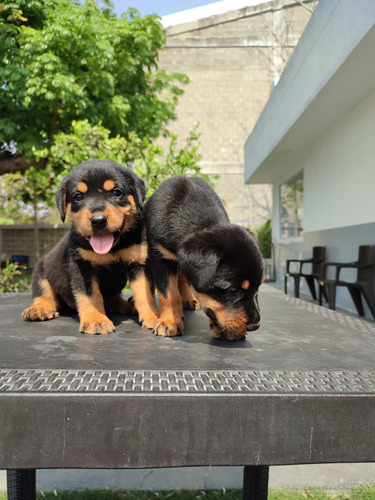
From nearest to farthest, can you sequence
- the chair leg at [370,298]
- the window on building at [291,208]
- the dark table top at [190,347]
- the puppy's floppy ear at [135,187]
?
the dark table top at [190,347] → the puppy's floppy ear at [135,187] → the chair leg at [370,298] → the window on building at [291,208]

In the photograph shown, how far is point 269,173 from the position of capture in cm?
1520

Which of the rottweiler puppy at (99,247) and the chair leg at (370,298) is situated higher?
the rottweiler puppy at (99,247)

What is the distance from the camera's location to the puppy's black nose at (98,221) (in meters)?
2.02

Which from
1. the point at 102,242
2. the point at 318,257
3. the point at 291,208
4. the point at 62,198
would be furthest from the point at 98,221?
the point at 291,208

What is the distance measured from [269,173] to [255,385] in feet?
47.3

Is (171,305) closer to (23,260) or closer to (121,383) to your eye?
(121,383)

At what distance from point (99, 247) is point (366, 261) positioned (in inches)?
232

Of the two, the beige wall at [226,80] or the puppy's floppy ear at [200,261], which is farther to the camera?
the beige wall at [226,80]

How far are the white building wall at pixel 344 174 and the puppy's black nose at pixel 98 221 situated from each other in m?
6.31

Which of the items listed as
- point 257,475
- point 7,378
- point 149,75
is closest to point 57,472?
point 257,475

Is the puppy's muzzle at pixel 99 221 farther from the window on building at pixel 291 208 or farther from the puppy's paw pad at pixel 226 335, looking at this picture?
the window on building at pixel 291 208

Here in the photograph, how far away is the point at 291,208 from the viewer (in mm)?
Answer: 14039

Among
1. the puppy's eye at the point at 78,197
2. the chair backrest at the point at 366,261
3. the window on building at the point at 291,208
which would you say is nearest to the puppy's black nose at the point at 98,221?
the puppy's eye at the point at 78,197

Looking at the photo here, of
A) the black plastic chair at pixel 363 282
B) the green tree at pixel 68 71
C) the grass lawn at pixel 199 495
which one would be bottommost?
the grass lawn at pixel 199 495
